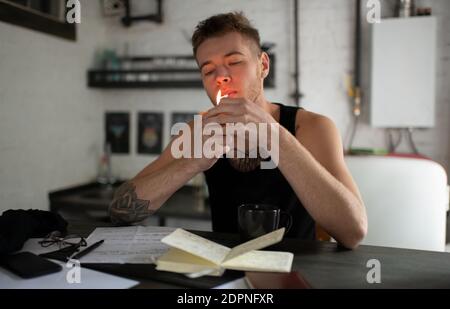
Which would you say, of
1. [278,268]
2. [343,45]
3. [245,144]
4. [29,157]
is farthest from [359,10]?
[29,157]

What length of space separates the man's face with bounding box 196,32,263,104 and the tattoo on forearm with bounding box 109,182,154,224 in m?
0.43

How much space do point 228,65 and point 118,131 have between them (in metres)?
1.78

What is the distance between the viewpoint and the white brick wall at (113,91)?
7.20 ft

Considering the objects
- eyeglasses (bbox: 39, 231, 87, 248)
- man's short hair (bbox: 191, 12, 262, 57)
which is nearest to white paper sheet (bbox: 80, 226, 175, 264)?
eyeglasses (bbox: 39, 231, 87, 248)

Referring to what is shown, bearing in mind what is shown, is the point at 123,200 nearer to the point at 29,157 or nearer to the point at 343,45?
the point at 29,157

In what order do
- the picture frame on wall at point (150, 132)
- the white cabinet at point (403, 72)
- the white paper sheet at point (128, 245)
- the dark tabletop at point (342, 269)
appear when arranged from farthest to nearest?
the picture frame on wall at point (150, 132)
the white cabinet at point (403, 72)
the white paper sheet at point (128, 245)
the dark tabletop at point (342, 269)

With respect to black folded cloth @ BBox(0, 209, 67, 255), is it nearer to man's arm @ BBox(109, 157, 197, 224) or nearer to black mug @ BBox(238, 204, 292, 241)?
man's arm @ BBox(109, 157, 197, 224)

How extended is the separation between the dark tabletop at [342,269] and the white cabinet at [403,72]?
4.53ft

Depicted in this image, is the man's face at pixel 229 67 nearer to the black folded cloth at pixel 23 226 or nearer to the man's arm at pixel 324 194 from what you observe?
the man's arm at pixel 324 194

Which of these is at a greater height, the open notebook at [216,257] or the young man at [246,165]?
the young man at [246,165]

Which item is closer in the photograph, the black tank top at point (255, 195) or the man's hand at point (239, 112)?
the man's hand at point (239, 112)

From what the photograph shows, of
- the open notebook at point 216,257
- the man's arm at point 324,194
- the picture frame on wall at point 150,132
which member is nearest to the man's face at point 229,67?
the man's arm at point 324,194

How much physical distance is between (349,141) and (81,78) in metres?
1.83

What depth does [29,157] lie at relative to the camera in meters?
2.31
